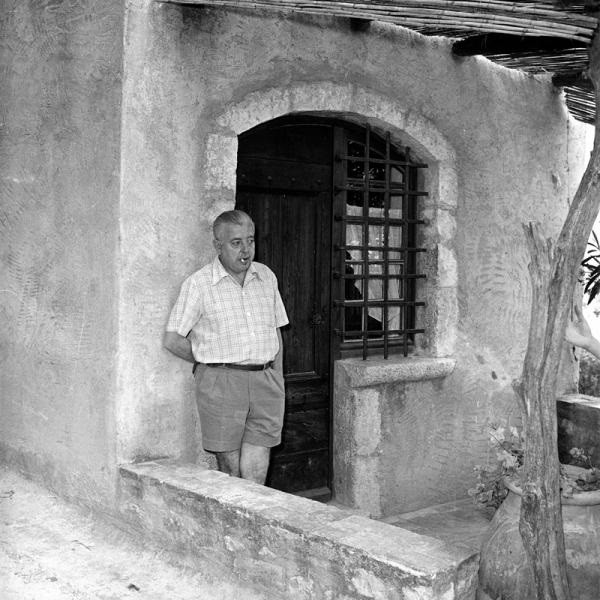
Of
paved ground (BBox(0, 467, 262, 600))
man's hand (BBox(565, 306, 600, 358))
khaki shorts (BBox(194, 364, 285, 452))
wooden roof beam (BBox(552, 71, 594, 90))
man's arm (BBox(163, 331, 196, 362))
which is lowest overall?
paved ground (BBox(0, 467, 262, 600))

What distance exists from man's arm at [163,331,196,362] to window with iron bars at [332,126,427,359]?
1.37m

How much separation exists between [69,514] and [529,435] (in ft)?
8.53

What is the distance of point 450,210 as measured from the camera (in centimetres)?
584

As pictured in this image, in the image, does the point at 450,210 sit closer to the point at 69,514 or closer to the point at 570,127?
the point at 570,127

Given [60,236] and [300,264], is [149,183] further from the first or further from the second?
[300,264]

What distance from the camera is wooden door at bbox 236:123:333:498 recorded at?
5.21m

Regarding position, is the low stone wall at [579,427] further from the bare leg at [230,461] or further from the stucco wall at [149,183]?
the bare leg at [230,461]

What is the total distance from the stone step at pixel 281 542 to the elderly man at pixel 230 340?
316 mm

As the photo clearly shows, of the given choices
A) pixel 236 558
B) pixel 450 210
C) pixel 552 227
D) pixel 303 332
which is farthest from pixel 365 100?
pixel 236 558

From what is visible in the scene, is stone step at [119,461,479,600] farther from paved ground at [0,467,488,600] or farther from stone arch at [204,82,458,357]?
stone arch at [204,82,458,357]

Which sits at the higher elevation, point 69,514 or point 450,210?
point 450,210

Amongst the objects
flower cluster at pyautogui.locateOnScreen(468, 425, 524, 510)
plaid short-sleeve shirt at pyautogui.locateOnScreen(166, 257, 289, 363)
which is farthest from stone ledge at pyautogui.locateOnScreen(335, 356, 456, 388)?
plaid short-sleeve shirt at pyautogui.locateOnScreen(166, 257, 289, 363)

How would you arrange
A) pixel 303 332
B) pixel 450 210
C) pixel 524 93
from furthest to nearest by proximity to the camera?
pixel 524 93
pixel 450 210
pixel 303 332

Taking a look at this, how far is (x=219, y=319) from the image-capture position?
14.3ft
